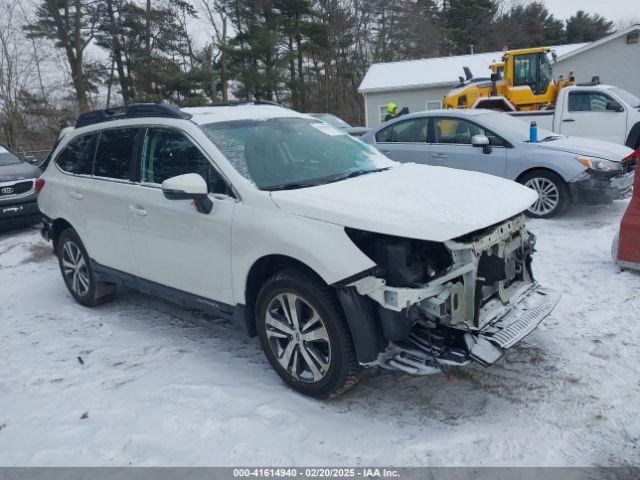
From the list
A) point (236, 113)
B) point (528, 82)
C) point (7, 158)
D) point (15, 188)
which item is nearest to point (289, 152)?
point (236, 113)

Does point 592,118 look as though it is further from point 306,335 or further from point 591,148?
point 306,335

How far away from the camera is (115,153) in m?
4.82

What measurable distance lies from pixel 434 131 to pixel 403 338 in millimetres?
6106

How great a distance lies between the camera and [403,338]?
321cm

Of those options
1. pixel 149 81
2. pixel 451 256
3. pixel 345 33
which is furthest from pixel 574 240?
pixel 345 33

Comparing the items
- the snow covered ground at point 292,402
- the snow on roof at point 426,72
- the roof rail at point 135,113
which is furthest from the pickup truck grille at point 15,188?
the snow on roof at point 426,72

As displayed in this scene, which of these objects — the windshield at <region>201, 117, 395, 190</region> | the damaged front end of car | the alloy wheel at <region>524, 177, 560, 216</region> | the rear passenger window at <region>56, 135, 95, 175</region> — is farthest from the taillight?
the alloy wheel at <region>524, 177, 560, 216</region>

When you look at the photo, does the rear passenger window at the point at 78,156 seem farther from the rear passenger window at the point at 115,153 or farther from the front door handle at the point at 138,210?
the front door handle at the point at 138,210

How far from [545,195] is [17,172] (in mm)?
9325

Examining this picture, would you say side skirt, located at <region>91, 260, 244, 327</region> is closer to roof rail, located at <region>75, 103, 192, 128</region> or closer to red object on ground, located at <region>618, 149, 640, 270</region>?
roof rail, located at <region>75, 103, 192, 128</region>

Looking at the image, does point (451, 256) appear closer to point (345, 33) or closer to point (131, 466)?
point (131, 466)

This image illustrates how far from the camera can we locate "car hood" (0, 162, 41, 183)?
9.84 m

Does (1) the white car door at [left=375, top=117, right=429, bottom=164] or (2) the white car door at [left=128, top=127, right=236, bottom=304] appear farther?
(1) the white car door at [left=375, top=117, right=429, bottom=164]

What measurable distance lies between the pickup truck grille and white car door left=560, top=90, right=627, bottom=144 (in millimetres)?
10997
